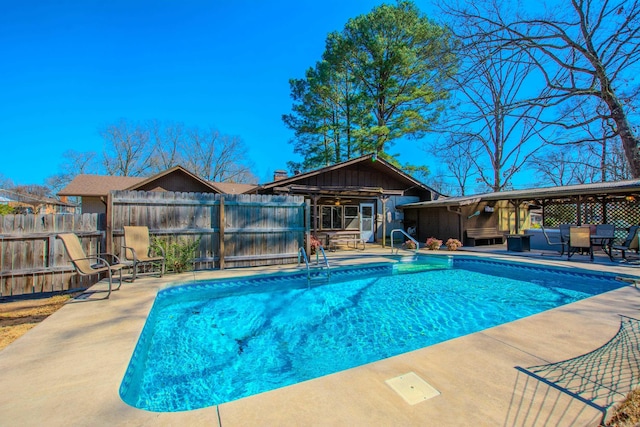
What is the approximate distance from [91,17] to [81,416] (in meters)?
17.7

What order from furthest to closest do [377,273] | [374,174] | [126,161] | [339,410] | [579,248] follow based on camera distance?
[126,161] < [374,174] < [579,248] < [377,273] < [339,410]

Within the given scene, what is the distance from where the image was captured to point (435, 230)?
14.9 m

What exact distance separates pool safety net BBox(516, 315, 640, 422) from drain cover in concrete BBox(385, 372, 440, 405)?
2.98 feet

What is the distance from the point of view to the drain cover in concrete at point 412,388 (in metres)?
1.99

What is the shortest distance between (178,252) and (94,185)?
49.7 feet

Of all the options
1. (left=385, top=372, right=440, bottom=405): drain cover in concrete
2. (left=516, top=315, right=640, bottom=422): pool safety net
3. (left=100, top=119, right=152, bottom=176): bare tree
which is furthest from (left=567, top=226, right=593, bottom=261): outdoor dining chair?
(left=100, top=119, right=152, bottom=176): bare tree

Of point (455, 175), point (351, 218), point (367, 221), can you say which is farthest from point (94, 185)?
point (455, 175)

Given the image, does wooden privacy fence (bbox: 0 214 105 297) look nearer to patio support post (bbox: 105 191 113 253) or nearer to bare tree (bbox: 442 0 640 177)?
patio support post (bbox: 105 191 113 253)

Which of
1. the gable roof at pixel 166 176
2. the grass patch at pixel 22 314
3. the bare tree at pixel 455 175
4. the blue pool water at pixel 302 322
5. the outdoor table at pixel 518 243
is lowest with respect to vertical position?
A: the blue pool water at pixel 302 322

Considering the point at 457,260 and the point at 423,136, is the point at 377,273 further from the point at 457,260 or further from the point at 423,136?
the point at 423,136

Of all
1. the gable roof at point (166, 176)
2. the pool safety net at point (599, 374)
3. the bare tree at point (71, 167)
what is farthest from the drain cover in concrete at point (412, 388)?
the bare tree at point (71, 167)

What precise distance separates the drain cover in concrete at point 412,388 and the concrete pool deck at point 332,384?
1.5 inches

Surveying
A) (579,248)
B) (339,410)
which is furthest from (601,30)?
(339,410)

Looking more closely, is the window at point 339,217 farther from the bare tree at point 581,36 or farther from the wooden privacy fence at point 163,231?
the bare tree at point 581,36
